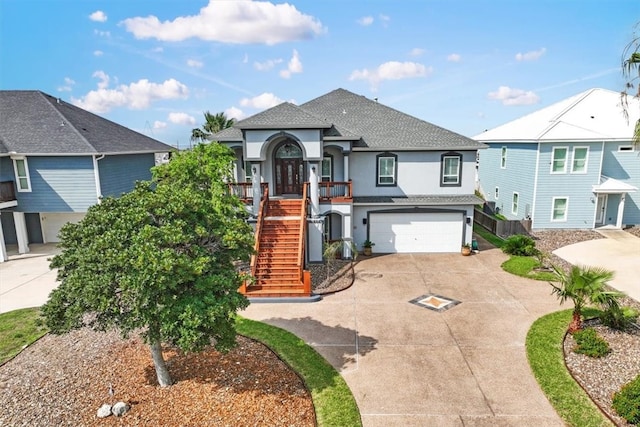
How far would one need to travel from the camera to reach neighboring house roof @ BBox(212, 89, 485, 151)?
17516 millimetres

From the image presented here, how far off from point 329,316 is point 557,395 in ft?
21.5

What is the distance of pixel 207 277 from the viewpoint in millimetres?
7609

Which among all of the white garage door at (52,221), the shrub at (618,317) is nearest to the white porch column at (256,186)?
the white garage door at (52,221)

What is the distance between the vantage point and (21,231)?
19859mm

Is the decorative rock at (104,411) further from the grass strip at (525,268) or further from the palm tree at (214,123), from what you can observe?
the palm tree at (214,123)

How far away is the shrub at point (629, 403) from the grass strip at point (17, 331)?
13493 mm

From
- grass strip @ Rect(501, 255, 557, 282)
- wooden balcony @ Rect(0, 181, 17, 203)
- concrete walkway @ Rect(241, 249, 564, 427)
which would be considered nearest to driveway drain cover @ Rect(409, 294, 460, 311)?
concrete walkway @ Rect(241, 249, 564, 427)

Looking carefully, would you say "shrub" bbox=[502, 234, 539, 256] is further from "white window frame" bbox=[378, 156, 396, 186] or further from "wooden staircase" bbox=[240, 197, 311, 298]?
"wooden staircase" bbox=[240, 197, 311, 298]

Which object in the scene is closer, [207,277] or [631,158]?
[207,277]

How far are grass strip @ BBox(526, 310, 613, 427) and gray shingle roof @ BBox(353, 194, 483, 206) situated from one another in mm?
7889

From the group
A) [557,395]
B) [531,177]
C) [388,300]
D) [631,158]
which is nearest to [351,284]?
[388,300]

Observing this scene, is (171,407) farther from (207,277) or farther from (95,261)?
(95,261)

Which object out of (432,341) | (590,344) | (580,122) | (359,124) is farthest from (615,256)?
(359,124)

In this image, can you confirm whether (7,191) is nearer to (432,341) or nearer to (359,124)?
(359,124)
